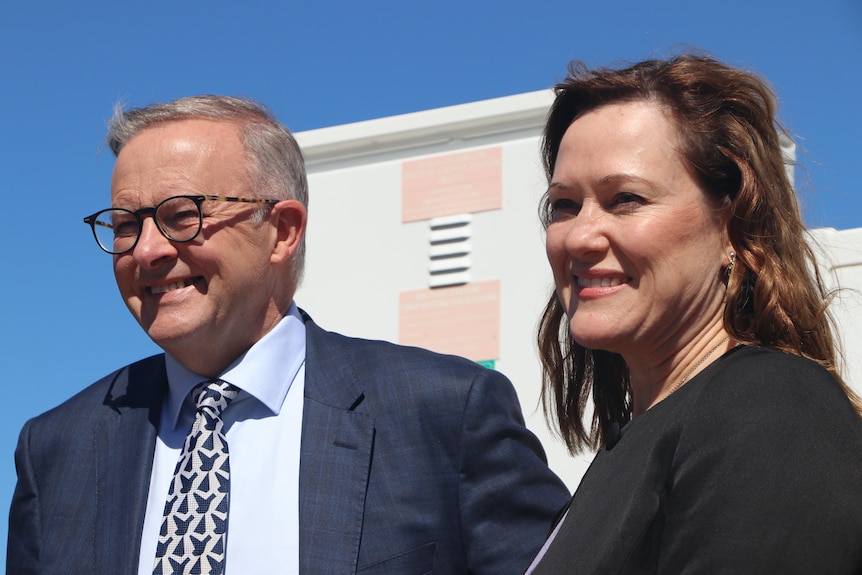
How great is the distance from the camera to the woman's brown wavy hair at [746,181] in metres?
1.74

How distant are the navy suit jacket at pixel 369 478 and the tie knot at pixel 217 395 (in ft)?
0.50

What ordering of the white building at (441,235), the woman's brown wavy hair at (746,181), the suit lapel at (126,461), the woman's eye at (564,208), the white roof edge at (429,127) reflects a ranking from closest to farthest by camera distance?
the woman's brown wavy hair at (746,181), the woman's eye at (564,208), the suit lapel at (126,461), the white building at (441,235), the white roof edge at (429,127)

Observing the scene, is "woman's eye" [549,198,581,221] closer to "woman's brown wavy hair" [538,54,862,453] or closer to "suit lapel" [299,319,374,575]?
"woman's brown wavy hair" [538,54,862,453]

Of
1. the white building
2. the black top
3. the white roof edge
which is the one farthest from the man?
the white roof edge

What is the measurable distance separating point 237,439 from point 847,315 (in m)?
2.08

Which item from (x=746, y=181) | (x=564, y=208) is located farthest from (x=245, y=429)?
(x=746, y=181)

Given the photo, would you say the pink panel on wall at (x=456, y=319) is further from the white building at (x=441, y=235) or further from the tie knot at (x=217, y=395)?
the tie knot at (x=217, y=395)

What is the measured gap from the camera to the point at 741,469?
1459 millimetres

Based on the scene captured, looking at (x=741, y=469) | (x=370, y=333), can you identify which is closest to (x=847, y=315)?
(x=370, y=333)

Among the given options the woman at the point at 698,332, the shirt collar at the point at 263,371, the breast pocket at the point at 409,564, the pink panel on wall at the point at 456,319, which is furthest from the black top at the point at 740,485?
the pink panel on wall at the point at 456,319

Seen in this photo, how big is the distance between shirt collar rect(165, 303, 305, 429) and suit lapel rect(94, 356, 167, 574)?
0.21ft

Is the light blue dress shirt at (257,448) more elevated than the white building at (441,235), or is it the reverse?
the white building at (441,235)

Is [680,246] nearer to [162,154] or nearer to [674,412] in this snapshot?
[674,412]

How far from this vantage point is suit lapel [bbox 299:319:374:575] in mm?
2355
